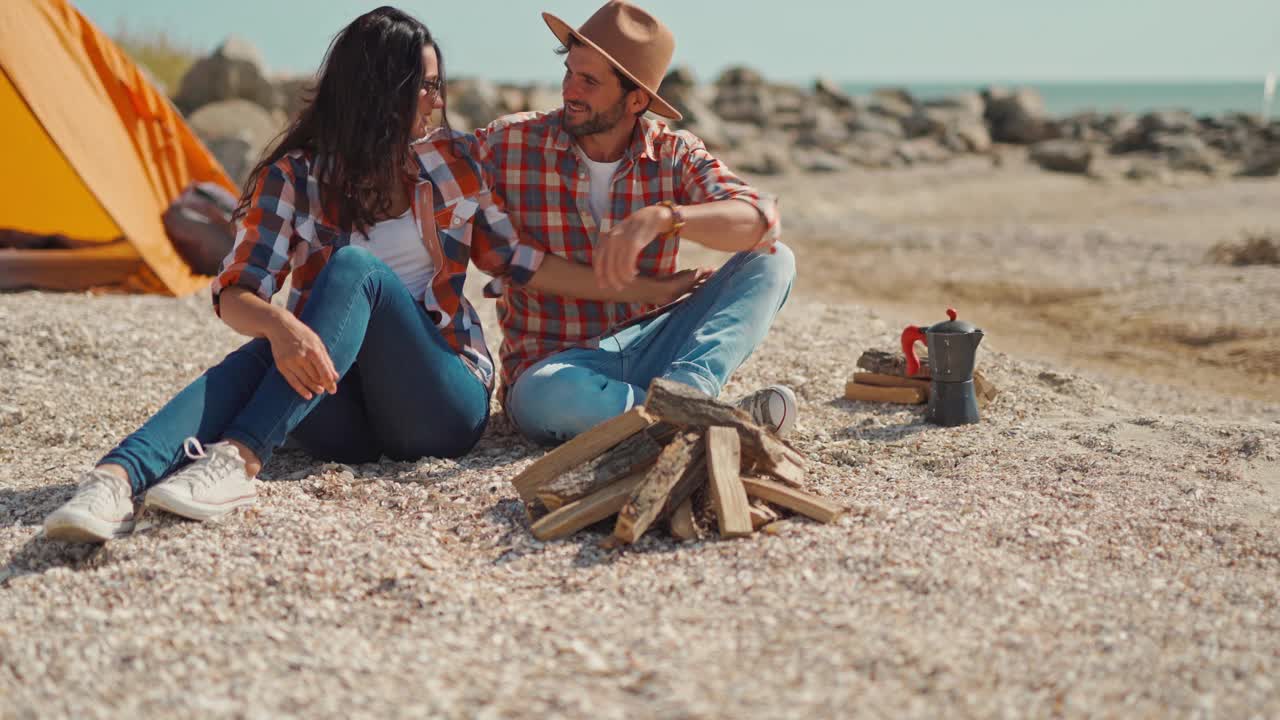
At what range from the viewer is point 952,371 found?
418cm

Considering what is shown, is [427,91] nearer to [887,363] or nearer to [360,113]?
[360,113]

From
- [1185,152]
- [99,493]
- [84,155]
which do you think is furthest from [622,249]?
[1185,152]

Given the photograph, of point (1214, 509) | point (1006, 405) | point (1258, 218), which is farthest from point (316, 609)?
point (1258, 218)

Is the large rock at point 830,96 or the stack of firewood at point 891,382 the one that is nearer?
the stack of firewood at point 891,382

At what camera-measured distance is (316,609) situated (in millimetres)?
2660

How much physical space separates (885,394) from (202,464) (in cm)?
264

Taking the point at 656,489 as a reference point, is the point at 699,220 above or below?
above

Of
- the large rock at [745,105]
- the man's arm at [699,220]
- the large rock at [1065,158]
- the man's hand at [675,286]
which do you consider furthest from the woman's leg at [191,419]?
the large rock at [745,105]

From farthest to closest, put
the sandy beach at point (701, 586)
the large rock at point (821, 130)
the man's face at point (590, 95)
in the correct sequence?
the large rock at point (821, 130) → the man's face at point (590, 95) → the sandy beach at point (701, 586)

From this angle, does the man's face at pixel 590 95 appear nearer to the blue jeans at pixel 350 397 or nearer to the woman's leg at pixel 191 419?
the blue jeans at pixel 350 397

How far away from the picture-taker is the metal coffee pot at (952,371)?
4137 millimetres

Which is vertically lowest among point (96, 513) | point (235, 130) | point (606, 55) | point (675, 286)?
point (96, 513)

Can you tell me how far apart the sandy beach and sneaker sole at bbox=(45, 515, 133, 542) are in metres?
0.06

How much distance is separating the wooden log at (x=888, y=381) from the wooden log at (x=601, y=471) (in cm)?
167
